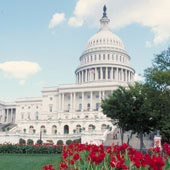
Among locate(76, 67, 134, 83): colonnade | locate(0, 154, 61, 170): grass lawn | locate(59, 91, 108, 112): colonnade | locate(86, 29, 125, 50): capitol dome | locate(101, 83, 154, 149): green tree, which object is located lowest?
locate(0, 154, 61, 170): grass lawn

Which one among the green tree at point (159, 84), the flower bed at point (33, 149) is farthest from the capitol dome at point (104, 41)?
the green tree at point (159, 84)

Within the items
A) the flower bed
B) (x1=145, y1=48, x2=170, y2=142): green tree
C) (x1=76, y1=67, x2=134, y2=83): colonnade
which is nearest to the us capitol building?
(x1=76, y1=67, x2=134, y2=83): colonnade

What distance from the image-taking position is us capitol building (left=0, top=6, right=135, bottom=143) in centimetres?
7400

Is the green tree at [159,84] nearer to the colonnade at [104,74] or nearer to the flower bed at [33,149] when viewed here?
the flower bed at [33,149]

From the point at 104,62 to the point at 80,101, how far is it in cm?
2153

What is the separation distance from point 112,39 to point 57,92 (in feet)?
123

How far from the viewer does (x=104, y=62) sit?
10444 cm

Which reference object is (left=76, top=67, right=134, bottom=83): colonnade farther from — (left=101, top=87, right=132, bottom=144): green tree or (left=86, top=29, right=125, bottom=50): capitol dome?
(left=101, top=87, right=132, bottom=144): green tree

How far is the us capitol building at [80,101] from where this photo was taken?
74000 mm

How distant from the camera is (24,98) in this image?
354 ft

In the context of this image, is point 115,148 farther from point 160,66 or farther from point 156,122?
point 156,122

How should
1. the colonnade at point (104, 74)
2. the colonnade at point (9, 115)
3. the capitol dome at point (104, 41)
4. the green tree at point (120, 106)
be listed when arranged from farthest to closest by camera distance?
the colonnade at point (9, 115)
the capitol dome at point (104, 41)
the colonnade at point (104, 74)
the green tree at point (120, 106)

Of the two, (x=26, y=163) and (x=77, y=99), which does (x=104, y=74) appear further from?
(x=26, y=163)

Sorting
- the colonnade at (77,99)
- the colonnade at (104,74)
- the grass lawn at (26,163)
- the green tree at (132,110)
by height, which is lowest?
the grass lawn at (26,163)
